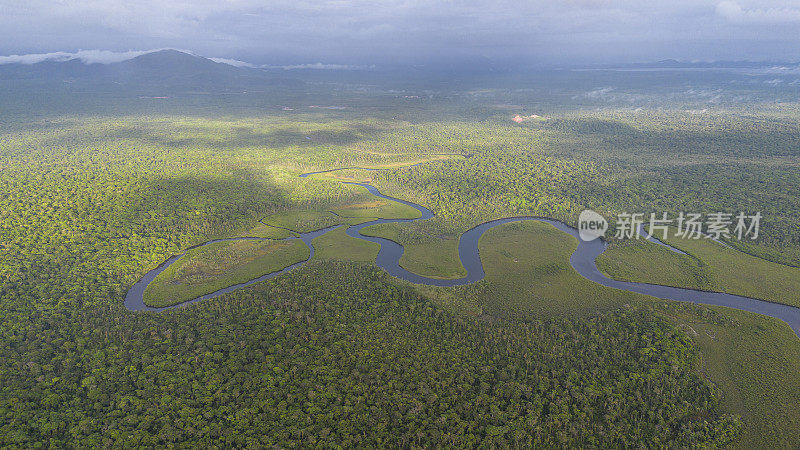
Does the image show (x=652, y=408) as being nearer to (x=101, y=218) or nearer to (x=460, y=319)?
(x=460, y=319)

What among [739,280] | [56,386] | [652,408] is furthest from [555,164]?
[56,386]

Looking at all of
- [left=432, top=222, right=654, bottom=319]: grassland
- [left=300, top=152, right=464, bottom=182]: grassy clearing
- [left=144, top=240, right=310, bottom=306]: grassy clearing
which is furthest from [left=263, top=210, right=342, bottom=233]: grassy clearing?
[left=432, top=222, right=654, bottom=319]: grassland

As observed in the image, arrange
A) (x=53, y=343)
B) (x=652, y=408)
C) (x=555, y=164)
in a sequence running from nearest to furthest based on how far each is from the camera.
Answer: (x=652, y=408) < (x=53, y=343) < (x=555, y=164)

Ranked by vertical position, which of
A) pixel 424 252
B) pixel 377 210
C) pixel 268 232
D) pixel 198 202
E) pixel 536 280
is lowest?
pixel 536 280

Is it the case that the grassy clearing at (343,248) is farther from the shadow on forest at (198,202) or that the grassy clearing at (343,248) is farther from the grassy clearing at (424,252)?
the shadow on forest at (198,202)

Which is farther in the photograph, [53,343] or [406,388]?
[53,343]

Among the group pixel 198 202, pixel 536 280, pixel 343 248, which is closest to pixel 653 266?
pixel 536 280

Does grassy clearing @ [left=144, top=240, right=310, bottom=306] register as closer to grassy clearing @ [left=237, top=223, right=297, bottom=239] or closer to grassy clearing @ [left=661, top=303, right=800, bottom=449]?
grassy clearing @ [left=237, top=223, right=297, bottom=239]

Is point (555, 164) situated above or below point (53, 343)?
above

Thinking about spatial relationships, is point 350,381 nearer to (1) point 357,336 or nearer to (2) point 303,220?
(1) point 357,336
